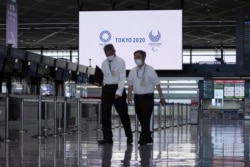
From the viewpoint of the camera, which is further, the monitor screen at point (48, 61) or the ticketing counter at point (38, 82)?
the monitor screen at point (48, 61)

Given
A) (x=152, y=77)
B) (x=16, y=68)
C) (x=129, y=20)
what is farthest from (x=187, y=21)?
(x=152, y=77)

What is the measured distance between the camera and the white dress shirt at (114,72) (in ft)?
25.5

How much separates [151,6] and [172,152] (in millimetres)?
14055

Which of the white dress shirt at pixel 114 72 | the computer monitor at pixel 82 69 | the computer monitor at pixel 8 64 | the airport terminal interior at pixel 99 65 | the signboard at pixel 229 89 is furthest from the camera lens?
the signboard at pixel 229 89

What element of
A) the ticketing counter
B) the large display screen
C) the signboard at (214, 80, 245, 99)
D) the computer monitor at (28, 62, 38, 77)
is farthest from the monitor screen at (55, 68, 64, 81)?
the signboard at (214, 80, 245, 99)

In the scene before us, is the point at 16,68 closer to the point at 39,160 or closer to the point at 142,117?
the point at 142,117

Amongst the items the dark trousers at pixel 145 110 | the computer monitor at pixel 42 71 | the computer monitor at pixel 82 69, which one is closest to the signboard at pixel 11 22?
the computer monitor at pixel 42 71

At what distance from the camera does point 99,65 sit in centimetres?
1739

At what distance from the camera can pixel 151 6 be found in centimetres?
1989

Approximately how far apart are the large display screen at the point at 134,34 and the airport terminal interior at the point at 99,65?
31mm

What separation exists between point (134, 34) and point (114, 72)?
9.15 metres

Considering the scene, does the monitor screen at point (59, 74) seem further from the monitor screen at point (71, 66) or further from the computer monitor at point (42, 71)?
the computer monitor at point (42, 71)

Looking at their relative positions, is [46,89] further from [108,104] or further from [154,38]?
[108,104]

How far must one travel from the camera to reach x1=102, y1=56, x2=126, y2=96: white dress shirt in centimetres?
778
